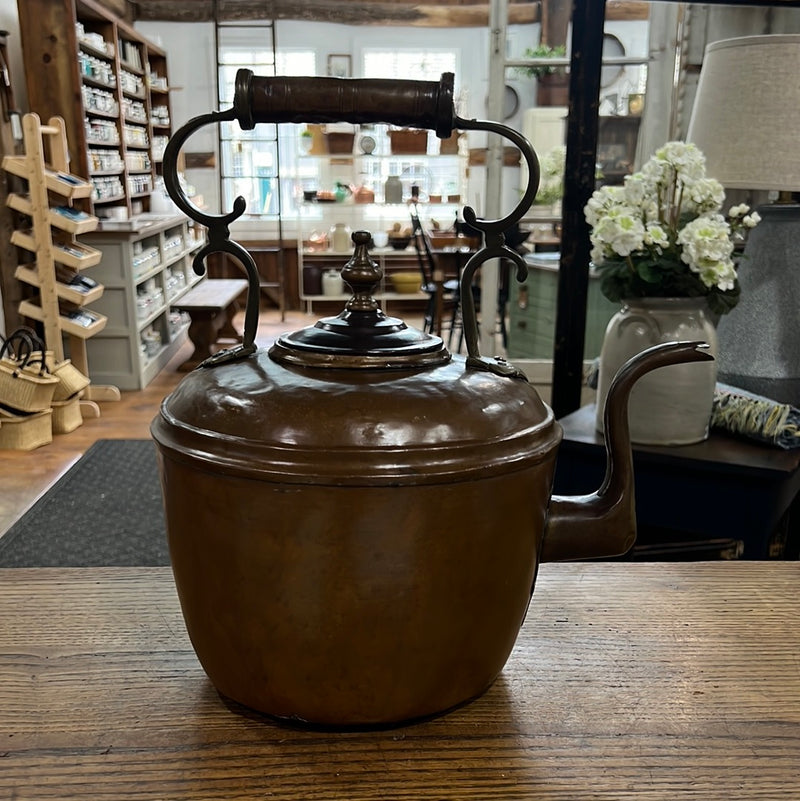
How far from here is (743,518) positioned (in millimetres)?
1680

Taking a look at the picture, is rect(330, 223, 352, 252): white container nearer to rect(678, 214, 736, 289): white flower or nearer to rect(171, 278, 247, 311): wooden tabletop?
rect(171, 278, 247, 311): wooden tabletop

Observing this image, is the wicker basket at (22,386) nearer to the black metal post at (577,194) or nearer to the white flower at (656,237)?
the black metal post at (577,194)

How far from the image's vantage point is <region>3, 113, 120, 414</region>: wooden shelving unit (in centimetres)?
395

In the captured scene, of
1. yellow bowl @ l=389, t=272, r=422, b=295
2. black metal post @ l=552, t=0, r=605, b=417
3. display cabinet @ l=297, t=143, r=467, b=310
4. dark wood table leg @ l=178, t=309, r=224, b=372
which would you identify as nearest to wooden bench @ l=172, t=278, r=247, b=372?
dark wood table leg @ l=178, t=309, r=224, b=372

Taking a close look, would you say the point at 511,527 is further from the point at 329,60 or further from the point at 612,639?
the point at 329,60

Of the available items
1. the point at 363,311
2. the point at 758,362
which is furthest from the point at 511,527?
the point at 758,362

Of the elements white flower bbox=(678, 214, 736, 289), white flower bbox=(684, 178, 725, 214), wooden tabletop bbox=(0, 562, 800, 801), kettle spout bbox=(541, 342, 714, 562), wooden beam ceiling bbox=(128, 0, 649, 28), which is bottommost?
wooden tabletop bbox=(0, 562, 800, 801)

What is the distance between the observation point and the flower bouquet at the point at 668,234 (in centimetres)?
161

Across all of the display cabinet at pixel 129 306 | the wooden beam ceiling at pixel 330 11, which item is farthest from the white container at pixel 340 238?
the display cabinet at pixel 129 306

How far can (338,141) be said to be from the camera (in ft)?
25.1

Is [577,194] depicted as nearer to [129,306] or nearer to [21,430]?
[21,430]

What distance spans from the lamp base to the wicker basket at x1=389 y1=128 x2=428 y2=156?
5.80m

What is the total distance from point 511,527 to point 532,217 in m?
3.13

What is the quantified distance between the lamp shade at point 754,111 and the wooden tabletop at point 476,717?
1.18 meters
